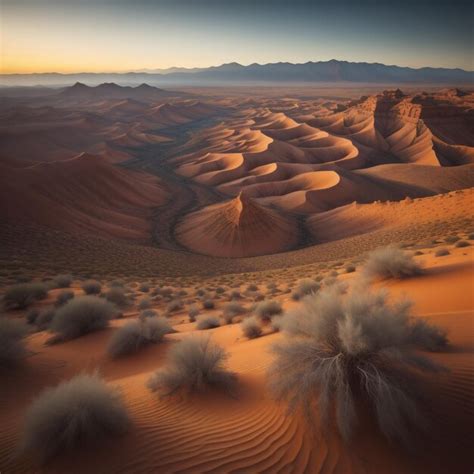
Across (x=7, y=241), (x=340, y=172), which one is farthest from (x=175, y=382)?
(x=340, y=172)

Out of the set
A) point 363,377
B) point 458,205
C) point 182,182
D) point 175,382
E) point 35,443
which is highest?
point 363,377

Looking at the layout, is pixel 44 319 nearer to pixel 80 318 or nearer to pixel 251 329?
pixel 80 318

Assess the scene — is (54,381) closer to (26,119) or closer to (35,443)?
(35,443)

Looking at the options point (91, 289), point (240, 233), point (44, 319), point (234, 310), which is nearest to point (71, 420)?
point (234, 310)

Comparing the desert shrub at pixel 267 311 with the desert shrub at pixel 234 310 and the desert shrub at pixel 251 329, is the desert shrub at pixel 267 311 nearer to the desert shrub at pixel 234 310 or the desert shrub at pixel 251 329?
the desert shrub at pixel 251 329

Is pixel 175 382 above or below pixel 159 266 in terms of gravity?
above

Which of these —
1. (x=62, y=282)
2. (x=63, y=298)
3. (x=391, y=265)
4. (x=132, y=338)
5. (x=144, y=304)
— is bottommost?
(x=62, y=282)

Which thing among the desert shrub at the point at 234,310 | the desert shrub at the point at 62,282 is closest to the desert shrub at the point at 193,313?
the desert shrub at the point at 234,310
